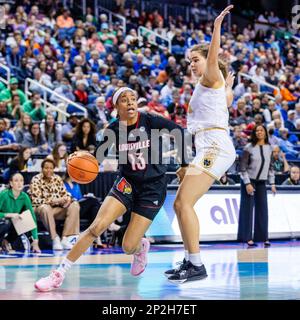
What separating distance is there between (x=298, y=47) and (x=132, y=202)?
76.2 ft

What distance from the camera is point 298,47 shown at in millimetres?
30562

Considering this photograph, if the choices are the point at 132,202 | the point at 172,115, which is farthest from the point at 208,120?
the point at 172,115

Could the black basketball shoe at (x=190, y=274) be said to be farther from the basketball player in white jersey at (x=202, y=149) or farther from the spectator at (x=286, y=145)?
the spectator at (x=286, y=145)

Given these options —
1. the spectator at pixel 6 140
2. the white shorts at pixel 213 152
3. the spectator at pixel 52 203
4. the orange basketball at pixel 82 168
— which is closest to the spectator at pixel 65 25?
the spectator at pixel 6 140

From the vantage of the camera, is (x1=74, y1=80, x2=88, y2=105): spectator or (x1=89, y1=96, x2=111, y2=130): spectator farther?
(x1=74, y1=80, x2=88, y2=105): spectator

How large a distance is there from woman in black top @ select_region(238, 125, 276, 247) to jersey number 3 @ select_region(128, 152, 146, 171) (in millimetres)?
6211

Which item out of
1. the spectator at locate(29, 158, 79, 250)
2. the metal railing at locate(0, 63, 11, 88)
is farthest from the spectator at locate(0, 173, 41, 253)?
the metal railing at locate(0, 63, 11, 88)

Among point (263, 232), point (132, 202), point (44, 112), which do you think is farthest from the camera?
point (44, 112)

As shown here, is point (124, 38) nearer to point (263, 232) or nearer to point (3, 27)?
point (3, 27)

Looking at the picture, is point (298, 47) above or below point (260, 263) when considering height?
above

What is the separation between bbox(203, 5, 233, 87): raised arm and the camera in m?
8.04

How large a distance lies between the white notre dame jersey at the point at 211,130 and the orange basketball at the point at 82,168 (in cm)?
103

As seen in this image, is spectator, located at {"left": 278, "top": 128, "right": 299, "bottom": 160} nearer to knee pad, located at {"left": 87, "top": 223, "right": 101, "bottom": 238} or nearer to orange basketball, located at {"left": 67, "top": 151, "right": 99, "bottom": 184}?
orange basketball, located at {"left": 67, "top": 151, "right": 99, "bottom": 184}

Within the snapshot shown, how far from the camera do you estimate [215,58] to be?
818 centimetres
